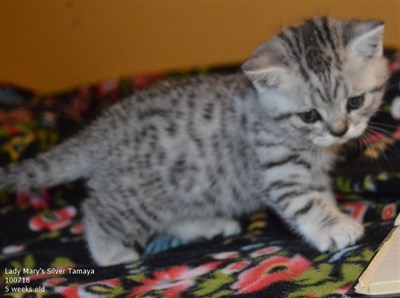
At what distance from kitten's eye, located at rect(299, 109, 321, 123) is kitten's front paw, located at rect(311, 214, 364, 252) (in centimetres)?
24

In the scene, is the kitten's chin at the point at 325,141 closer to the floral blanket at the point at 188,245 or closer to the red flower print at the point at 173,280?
the floral blanket at the point at 188,245

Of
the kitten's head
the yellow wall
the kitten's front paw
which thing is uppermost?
the yellow wall

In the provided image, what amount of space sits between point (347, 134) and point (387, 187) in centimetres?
26

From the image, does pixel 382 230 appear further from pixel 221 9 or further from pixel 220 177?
pixel 221 9

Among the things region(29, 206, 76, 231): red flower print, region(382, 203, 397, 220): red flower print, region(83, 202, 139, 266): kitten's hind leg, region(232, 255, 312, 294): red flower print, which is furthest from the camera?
region(29, 206, 76, 231): red flower print

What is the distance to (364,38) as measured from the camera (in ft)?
4.16

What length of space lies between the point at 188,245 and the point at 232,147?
0.30 metres

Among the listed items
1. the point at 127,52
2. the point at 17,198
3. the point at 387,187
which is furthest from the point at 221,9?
the point at 17,198

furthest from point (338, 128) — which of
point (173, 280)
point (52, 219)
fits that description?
point (52, 219)

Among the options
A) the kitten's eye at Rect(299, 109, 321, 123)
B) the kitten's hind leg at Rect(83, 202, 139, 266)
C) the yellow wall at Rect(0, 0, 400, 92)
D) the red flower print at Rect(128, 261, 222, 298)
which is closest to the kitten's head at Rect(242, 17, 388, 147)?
the kitten's eye at Rect(299, 109, 321, 123)

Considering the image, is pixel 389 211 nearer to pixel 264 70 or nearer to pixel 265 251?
pixel 265 251

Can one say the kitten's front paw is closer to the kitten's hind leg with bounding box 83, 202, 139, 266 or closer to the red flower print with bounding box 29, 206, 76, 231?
the kitten's hind leg with bounding box 83, 202, 139, 266

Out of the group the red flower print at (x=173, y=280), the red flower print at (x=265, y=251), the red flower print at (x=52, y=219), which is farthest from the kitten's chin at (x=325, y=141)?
the red flower print at (x=52, y=219)

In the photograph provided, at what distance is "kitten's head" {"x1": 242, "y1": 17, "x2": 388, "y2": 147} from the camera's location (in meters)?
1.26
